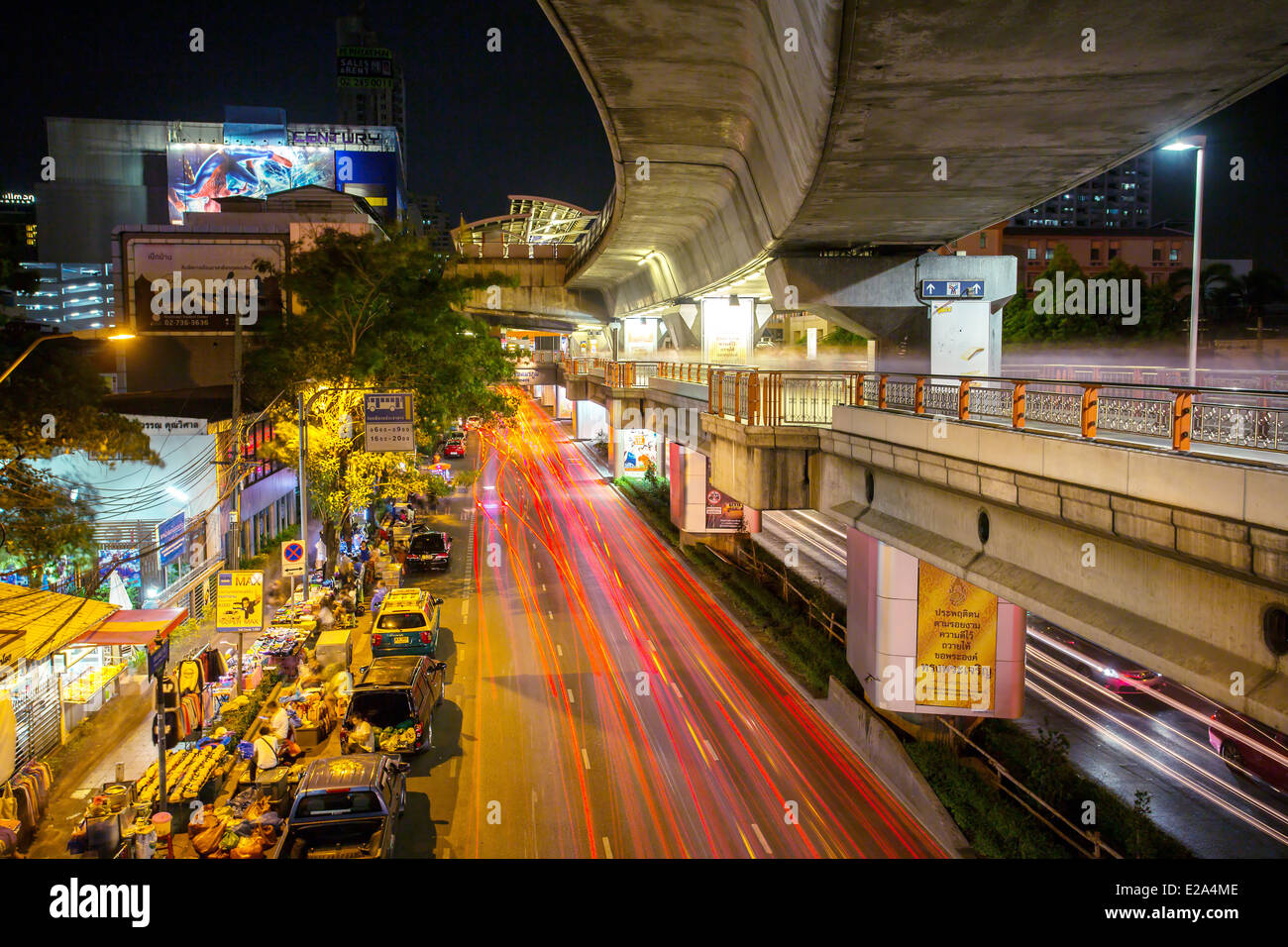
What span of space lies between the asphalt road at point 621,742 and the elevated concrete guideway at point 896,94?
9238mm

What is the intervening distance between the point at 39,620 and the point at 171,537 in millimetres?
6305

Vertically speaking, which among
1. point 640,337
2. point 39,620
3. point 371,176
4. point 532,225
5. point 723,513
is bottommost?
point 723,513

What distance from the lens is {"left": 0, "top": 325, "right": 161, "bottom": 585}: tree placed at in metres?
15.0

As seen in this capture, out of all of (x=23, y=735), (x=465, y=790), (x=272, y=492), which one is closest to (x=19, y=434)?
(x=23, y=735)

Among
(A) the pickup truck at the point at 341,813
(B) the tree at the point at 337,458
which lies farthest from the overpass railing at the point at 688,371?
(A) the pickup truck at the point at 341,813

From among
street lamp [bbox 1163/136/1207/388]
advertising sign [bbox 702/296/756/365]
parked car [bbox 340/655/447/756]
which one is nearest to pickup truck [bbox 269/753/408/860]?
parked car [bbox 340/655/447/756]

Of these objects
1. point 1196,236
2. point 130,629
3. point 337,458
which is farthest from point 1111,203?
point 130,629

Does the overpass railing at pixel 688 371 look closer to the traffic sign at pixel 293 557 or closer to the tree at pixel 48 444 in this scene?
the traffic sign at pixel 293 557

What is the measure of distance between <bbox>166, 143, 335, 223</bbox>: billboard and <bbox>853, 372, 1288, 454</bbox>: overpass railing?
6888 cm

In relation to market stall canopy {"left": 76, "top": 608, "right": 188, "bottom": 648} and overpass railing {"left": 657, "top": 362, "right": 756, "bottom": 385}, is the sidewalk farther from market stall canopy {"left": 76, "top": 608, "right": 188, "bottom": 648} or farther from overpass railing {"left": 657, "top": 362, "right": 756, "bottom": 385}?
overpass railing {"left": 657, "top": 362, "right": 756, "bottom": 385}

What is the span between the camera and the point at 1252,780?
1458cm

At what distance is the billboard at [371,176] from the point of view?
3221 inches

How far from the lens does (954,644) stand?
49.4ft

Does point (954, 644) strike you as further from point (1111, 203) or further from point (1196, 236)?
point (1111, 203)
